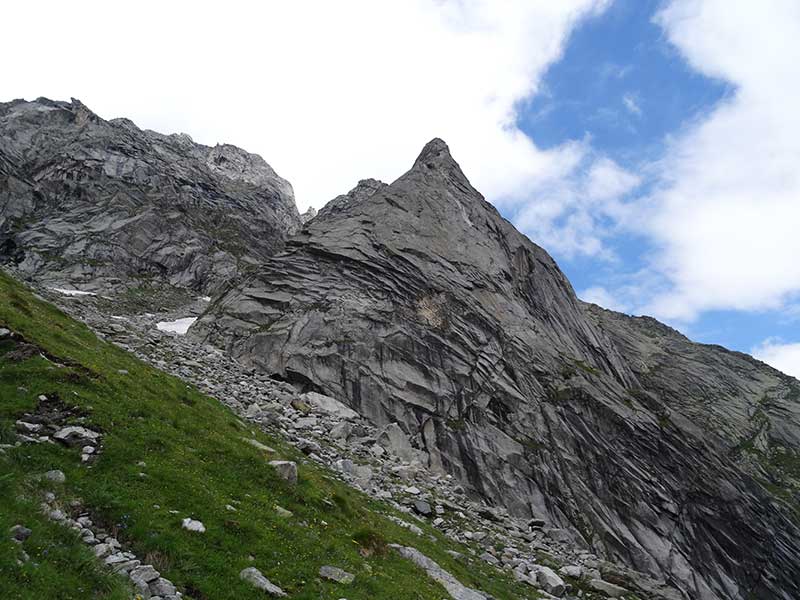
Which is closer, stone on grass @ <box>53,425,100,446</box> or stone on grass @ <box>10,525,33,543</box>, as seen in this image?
stone on grass @ <box>10,525,33,543</box>

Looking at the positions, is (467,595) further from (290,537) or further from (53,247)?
(53,247)

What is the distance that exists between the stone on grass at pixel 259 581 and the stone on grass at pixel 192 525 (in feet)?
6.27

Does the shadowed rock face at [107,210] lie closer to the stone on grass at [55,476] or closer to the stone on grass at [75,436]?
the stone on grass at [75,436]

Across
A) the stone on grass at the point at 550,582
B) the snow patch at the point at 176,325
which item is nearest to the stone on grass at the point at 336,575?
the stone on grass at the point at 550,582

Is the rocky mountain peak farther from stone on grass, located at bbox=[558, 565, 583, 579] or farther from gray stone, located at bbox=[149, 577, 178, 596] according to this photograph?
gray stone, located at bbox=[149, 577, 178, 596]

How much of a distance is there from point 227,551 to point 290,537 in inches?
102

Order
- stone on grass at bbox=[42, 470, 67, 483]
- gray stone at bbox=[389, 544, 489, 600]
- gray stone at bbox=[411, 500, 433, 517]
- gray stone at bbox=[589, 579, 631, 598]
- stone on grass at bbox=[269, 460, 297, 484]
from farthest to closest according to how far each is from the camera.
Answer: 1. gray stone at bbox=[411, 500, 433, 517]
2. gray stone at bbox=[589, 579, 631, 598]
3. stone on grass at bbox=[269, 460, 297, 484]
4. gray stone at bbox=[389, 544, 489, 600]
5. stone on grass at bbox=[42, 470, 67, 483]

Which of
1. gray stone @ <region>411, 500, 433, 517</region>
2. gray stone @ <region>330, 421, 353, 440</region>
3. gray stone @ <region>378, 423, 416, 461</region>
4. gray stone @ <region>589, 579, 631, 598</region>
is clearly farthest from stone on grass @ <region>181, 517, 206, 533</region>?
gray stone @ <region>378, 423, 416, 461</region>

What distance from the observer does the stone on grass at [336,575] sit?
15172 millimetres

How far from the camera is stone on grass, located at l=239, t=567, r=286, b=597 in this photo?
13.4 metres

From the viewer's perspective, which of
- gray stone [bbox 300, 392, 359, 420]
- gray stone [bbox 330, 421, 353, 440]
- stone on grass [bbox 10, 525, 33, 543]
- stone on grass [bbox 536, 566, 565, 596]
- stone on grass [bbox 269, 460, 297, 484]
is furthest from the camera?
gray stone [bbox 300, 392, 359, 420]

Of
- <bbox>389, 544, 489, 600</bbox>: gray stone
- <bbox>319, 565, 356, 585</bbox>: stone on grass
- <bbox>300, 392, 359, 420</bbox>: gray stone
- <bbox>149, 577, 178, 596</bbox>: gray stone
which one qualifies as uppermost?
<bbox>300, 392, 359, 420</bbox>: gray stone

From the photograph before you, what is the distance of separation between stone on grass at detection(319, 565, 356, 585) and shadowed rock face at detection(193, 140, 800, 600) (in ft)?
82.5

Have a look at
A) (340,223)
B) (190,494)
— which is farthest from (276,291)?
(190,494)
